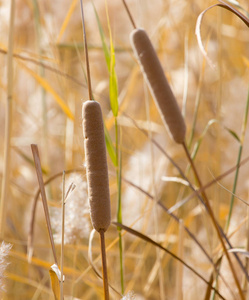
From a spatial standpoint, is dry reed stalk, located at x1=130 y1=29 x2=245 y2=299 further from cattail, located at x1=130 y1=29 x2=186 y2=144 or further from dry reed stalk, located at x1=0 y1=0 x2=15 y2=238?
dry reed stalk, located at x1=0 y1=0 x2=15 y2=238

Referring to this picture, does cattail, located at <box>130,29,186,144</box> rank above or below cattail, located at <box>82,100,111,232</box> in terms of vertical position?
above

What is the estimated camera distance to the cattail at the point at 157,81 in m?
0.51

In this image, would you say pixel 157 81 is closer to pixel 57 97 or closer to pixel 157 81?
pixel 157 81

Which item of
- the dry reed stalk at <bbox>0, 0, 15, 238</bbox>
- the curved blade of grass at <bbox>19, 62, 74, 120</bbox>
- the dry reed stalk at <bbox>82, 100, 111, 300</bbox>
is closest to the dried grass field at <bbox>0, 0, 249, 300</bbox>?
the curved blade of grass at <bbox>19, 62, 74, 120</bbox>

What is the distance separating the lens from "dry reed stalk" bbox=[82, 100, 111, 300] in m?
0.40

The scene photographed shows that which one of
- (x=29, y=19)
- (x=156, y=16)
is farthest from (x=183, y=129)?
(x=156, y=16)

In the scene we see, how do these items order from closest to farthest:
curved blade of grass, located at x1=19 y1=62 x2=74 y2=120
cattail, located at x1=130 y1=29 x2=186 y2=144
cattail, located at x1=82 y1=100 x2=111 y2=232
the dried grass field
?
cattail, located at x1=82 y1=100 x2=111 y2=232 < cattail, located at x1=130 y1=29 x2=186 y2=144 < curved blade of grass, located at x1=19 y1=62 x2=74 y2=120 < the dried grass field

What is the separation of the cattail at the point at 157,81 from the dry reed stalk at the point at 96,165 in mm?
139

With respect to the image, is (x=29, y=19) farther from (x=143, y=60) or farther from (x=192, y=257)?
(x=143, y=60)

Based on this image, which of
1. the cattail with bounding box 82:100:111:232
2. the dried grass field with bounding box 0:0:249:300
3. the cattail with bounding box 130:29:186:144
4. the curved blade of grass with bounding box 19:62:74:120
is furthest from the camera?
the dried grass field with bounding box 0:0:249:300

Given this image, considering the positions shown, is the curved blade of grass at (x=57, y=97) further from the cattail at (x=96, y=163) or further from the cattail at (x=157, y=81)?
the cattail at (x=96, y=163)

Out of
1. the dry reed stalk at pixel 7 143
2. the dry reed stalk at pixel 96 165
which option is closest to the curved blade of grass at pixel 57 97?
the dry reed stalk at pixel 7 143

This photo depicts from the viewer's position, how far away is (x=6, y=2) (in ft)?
4.30

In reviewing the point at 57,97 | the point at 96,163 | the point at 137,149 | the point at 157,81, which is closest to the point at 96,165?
the point at 96,163
